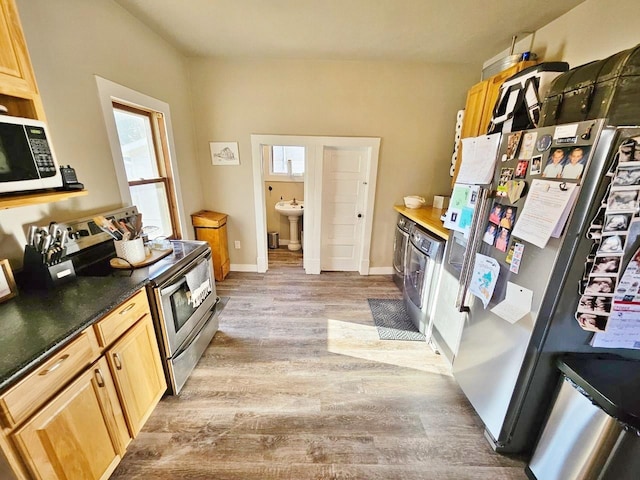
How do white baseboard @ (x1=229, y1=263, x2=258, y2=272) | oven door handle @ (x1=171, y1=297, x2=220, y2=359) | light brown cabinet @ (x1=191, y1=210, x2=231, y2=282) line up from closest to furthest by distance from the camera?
oven door handle @ (x1=171, y1=297, x2=220, y2=359), light brown cabinet @ (x1=191, y1=210, x2=231, y2=282), white baseboard @ (x1=229, y1=263, x2=258, y2=272)

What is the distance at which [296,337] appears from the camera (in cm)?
234

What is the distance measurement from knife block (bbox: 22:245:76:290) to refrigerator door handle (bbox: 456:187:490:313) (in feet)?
8.04

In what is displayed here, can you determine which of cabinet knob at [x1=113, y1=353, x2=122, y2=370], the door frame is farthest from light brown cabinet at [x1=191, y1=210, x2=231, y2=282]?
cabinet knob at [x1=113, y1=353, x2=122, y2=370]

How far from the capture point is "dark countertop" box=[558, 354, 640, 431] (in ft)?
3.15

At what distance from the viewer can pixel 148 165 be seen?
2.49 m

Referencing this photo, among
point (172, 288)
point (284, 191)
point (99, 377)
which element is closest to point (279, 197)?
point (284, 191)

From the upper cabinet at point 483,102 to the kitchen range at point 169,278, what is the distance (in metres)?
2.91

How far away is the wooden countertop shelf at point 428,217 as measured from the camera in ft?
7.03

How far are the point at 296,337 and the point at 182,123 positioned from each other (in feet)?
9.00

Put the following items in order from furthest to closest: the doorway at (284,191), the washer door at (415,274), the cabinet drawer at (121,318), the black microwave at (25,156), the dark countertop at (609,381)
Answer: the doorway at (284,191)
the washer door at (415,274)
the cabinet drawer at (121,318)
the black microwave at (25,156)
the dark countertop at (609,381)

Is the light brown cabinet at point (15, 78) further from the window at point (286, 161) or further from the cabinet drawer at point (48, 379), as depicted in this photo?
the window at point (286, 161)

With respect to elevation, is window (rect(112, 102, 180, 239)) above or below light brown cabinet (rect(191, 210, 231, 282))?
above

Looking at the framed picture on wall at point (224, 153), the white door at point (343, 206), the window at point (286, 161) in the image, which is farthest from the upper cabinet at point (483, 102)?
the framed picture on wall at point (224, 153)

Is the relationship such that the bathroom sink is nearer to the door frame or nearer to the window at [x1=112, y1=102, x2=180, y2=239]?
the door frame
